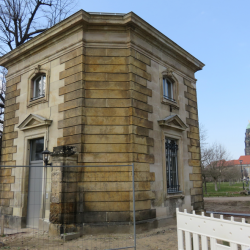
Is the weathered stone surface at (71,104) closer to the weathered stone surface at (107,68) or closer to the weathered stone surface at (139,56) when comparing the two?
the weathered stone surface at (107,68)

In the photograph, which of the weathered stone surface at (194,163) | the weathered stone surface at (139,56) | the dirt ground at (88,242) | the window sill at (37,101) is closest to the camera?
the dirt ground at (88,242)

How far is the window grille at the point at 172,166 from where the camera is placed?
9.97 meters

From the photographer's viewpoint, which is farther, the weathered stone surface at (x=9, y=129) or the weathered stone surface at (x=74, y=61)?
the weathered stone surface at (x=9, y=129)

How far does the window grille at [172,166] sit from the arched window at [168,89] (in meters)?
1.84

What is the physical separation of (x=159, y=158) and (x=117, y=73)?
10.8 ft

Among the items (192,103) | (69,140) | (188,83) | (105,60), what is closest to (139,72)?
(105,60)

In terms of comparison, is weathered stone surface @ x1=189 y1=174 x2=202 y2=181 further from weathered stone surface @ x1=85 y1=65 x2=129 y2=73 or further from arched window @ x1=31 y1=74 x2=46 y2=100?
arched window @ x1=31 y1=74 x2=46 y2=100

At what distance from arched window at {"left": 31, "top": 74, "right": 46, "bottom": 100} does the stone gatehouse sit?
39mm

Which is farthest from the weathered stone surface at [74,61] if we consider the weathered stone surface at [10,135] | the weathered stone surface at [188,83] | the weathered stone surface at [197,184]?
the weathered stone surface at [197,184]

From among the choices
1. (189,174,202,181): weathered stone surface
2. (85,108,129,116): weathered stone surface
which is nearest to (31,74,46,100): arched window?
(85,108,129,116): weathered stone surface

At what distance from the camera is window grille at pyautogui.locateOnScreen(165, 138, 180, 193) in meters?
9.97

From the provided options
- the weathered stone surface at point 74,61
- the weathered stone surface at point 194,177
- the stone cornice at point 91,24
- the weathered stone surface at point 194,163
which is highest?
the stone cornice at point 91,24

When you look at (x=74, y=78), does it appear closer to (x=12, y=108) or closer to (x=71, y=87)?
(x=71, y=87)

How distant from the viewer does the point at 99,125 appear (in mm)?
8516
